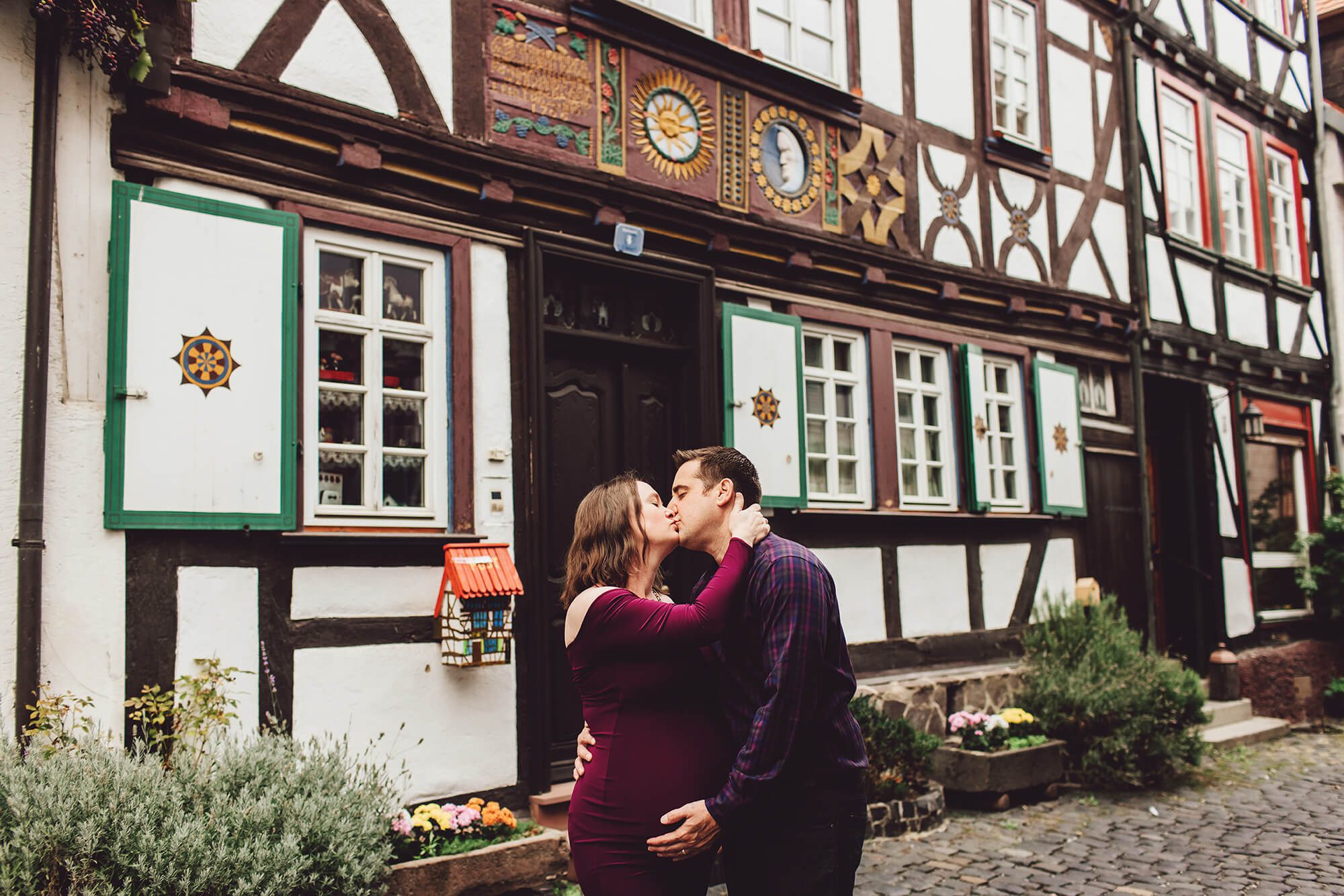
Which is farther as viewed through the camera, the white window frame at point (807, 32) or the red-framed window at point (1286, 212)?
the red-framed window at point (1286, 212)

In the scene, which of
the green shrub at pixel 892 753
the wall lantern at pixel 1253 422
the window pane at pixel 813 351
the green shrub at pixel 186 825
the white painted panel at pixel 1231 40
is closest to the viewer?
the green shrub at pixel 186 825

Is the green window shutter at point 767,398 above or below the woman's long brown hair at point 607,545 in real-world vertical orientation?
above

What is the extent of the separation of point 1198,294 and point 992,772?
21.1 ft

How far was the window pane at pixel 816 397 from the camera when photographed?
7.55 meters

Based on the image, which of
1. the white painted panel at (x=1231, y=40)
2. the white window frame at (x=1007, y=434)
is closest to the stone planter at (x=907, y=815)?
the white window frame at (x=1007, y=434)

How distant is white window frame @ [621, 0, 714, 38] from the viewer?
6633 millimetres

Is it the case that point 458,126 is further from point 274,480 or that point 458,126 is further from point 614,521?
point 614,521

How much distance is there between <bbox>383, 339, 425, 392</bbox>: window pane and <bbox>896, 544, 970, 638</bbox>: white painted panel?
384 centimetres

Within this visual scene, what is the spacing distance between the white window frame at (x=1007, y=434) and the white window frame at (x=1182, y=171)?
116 inches

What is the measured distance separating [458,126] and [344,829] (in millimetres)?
3461

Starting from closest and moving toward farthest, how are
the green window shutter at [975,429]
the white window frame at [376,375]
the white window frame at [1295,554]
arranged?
the white window frame at [376,375] → the green window shutter at [975,429] → the white window frame at [1295,554]

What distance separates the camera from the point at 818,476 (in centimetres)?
753

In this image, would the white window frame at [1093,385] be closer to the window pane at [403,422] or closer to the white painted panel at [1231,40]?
the white painted panel at [1231,40]

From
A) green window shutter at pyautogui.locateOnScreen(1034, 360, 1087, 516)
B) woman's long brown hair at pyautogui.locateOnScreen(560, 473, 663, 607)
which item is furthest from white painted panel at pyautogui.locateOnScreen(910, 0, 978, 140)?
woman's long brown hair at pyautogui.locateOnScreen(560, 473, 663, 607)
